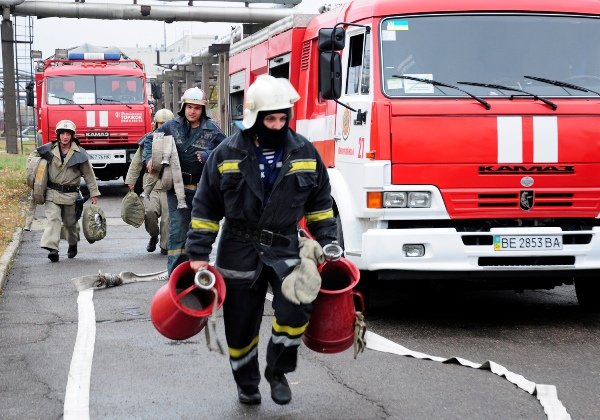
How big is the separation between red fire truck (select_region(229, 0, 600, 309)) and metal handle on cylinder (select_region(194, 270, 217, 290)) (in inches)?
114

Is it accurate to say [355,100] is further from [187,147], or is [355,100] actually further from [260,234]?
[260,234]

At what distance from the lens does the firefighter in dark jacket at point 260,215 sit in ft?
19.0

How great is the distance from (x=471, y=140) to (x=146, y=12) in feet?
91.7

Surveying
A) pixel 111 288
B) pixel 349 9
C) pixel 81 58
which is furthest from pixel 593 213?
pixel 81 58

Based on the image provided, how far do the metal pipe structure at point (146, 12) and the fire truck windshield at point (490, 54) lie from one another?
2631cm

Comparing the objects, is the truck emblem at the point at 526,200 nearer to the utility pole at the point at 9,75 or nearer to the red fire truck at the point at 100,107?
the red fire truck at the point at 100,107

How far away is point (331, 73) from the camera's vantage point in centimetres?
876

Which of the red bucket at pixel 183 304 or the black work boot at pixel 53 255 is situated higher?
the red bucket at pixel 183 304

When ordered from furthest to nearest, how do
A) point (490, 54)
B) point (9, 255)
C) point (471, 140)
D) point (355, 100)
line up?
point (9, 255)
point (355, 100)
point (490, 54)
point (471, 140)

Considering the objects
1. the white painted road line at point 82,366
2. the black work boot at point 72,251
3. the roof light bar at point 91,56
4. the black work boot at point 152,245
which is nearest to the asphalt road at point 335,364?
the white painted road line at point 82,366

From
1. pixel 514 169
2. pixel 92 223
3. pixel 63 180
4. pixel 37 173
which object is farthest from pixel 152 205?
pixel 514 169

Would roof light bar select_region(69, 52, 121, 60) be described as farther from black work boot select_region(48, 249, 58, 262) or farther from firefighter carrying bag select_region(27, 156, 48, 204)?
black work boot select_region(48, 249, 58, 262)

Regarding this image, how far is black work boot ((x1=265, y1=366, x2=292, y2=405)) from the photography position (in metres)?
5.91

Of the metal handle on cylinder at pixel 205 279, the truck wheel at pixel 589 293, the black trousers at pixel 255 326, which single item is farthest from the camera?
the truck wheel at pixel 589 293
